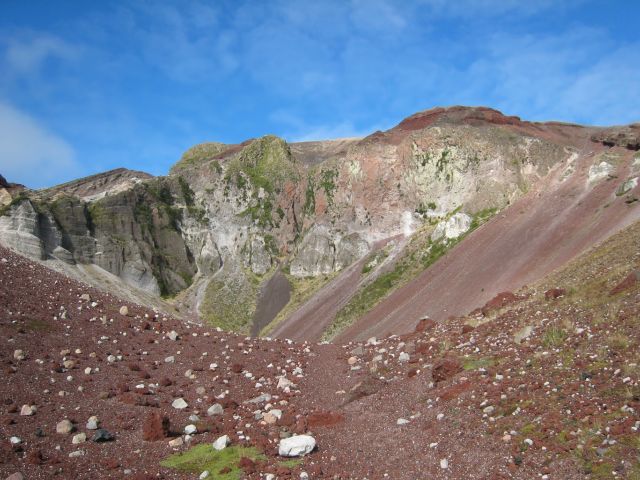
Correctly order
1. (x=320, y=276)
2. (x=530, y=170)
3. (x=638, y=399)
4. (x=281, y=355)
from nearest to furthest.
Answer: (x=638, y=399)
(x=281, y=355)
(x=530, y=170)
(x=320, y=276)

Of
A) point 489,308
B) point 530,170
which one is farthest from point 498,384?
point 530,170

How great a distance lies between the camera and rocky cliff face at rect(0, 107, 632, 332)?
65250mm

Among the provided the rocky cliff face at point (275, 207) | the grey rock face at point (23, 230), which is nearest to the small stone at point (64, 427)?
the rocky cliff face at point (275, 207)

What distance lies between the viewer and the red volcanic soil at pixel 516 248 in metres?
34.4

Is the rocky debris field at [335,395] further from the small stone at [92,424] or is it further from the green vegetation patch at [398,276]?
the green vegetation patch at [398,276]

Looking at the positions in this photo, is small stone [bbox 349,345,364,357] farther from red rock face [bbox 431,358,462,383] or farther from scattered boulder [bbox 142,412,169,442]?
scattered boulder [bbox 142,412,169,442]

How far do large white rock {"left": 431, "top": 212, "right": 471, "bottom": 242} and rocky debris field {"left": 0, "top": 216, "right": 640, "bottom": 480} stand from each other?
34.8 m

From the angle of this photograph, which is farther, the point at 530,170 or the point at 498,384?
the point at 530,170

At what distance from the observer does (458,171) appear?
6762 centimetres

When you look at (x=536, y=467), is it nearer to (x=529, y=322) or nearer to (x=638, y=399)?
(x=638, y=399)

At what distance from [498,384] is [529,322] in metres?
4.04

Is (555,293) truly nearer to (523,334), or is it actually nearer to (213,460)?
(523,334)

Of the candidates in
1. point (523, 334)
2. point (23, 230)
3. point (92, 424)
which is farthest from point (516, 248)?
point (23, 230)

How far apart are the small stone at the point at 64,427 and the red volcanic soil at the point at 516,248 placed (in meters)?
26.5
